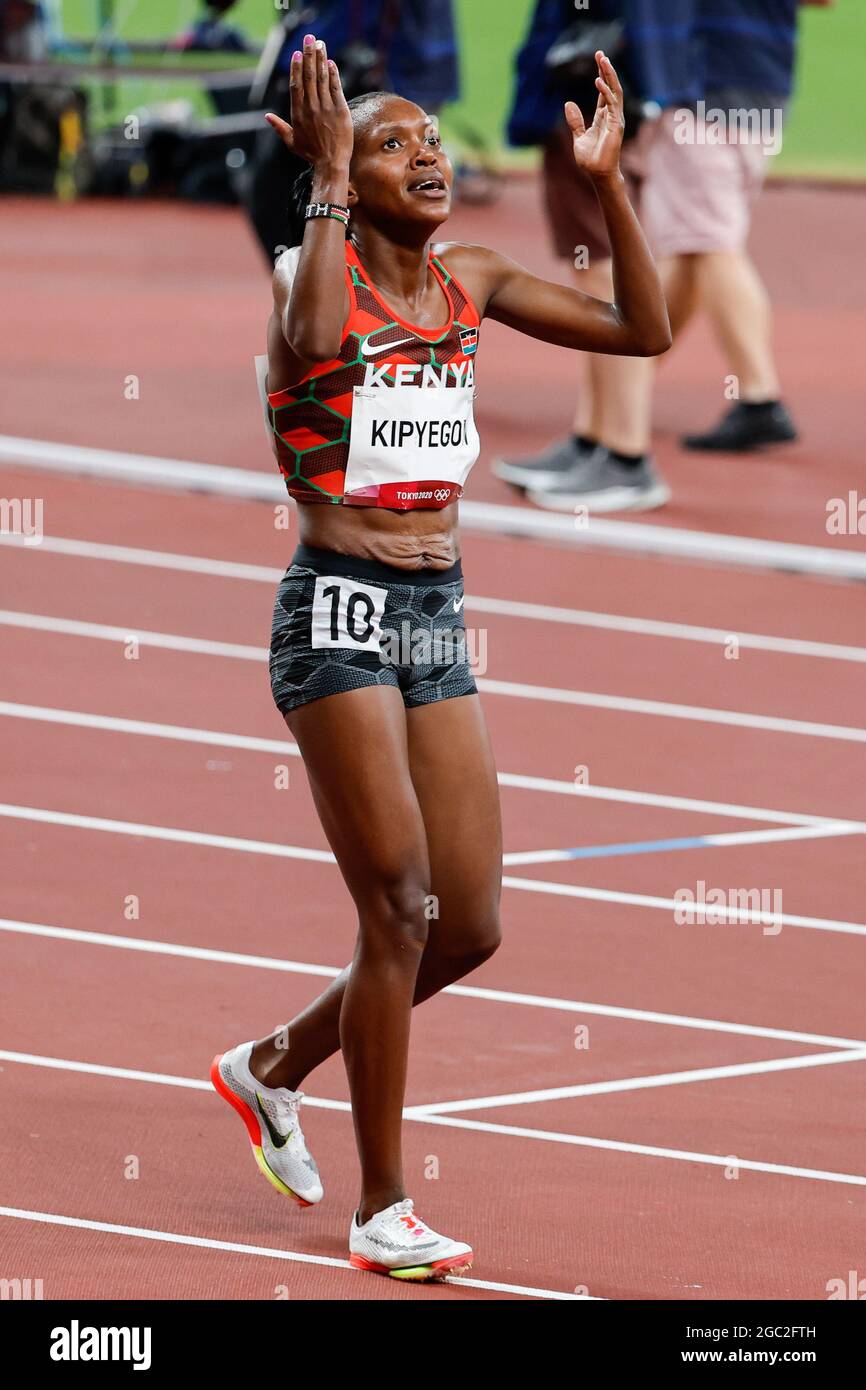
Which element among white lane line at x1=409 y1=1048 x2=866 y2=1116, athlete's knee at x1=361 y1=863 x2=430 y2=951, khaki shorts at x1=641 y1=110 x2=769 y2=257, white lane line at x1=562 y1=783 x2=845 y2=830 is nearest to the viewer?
athlete's knee at x1=361 y1=863 x2=430 y2=951

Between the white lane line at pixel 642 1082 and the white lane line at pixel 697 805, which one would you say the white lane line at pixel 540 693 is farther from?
the white lane line at pixel 642 1082

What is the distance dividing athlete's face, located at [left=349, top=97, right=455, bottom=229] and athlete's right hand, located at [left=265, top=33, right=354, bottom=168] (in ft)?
0.44

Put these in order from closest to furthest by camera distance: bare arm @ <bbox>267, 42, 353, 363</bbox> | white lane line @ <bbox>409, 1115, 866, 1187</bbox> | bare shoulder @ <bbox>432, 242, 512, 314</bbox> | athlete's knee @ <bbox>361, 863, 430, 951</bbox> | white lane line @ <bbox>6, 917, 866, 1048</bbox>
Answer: bare arm @ <bbox>267, 42, 353, 363</bbox>, athlete's knee @ <bbox>361, 863, 430, 951</bbox>, bare shoulder @ <bbox>432, 242, 512, 314</bbox>, white lane line @ <bbox>409, 1115, 866, 1187</bbox>, white lane line @ <bbox>6, 917, 866, 1048</bbox>

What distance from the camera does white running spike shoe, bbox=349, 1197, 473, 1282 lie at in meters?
4.57

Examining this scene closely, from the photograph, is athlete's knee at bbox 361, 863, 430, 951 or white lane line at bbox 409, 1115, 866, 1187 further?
white lane line at bbox 409, 1115, 866, 1187

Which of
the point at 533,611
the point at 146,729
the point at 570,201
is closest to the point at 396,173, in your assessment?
the point at 146,729

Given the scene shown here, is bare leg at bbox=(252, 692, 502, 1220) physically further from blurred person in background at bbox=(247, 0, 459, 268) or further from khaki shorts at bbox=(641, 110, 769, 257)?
khaki shorts at bbox=(641, 110, 769, 257)

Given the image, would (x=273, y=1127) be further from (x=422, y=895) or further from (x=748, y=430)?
(x=748, y=430)

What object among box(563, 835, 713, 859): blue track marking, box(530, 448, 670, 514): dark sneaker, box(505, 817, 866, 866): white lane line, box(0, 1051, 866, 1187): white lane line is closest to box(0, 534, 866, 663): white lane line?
box(530, 448, 670, 514): dark sneaker

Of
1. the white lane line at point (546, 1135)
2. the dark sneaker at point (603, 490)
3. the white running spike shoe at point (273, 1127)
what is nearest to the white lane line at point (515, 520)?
the dark sneaker at point (603, 490)

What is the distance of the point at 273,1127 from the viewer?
5039 millimetres

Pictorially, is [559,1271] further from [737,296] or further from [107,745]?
[737,296]
